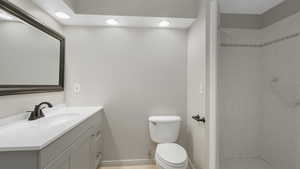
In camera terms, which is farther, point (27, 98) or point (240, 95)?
point (240, 95)

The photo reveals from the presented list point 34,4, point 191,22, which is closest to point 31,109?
point 34,4

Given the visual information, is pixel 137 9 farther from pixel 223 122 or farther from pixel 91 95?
pixel 223 122

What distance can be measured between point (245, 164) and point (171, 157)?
50.4 inches

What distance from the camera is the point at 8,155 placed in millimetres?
830

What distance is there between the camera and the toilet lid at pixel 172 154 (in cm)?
151

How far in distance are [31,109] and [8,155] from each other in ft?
2.69

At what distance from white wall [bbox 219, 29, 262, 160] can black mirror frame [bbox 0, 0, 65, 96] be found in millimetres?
2265

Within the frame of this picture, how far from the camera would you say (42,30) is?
1675 mm

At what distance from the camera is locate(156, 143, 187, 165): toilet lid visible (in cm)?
151

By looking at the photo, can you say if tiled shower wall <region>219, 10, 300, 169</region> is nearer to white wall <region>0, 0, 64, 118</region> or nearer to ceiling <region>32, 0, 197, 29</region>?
ceiling <region>32, 0, 197, 29</region>

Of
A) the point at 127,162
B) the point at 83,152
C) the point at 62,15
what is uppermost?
the point at 62,15

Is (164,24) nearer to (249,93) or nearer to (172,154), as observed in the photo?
(249,93)

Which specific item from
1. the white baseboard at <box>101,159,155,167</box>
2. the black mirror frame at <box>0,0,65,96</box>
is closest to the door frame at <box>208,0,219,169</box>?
the white baseboard at <box>101,159,155,167</box>

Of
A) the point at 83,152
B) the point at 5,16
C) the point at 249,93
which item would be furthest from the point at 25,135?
the point at 249,93
